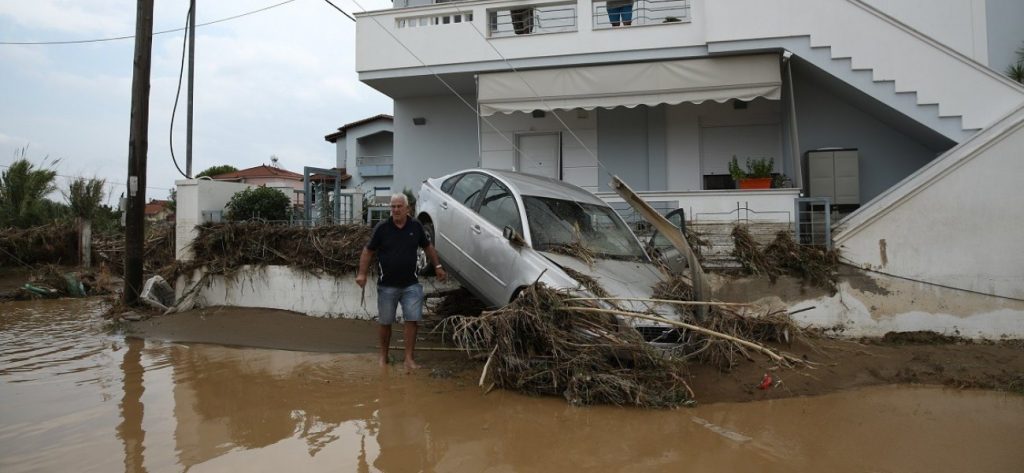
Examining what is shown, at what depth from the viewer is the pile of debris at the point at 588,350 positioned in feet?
14.9

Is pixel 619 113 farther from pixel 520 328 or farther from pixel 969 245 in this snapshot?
pixel 520 328

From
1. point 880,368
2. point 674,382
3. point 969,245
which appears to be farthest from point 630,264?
point 969,245

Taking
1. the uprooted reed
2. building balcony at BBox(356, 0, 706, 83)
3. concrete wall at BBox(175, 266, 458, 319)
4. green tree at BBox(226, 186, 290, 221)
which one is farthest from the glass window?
building balcony at BBox(356, 0, 706, 83)

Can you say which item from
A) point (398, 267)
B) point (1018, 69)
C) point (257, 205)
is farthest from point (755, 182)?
point (257, 205)

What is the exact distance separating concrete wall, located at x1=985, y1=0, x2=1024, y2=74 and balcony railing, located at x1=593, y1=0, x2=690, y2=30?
5299mm

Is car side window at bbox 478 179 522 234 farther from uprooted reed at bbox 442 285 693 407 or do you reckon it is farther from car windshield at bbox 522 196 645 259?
uprooted reed at bbox 442 285 693 407

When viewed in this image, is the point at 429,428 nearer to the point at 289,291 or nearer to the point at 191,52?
the point at 289,291

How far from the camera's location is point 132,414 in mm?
4273

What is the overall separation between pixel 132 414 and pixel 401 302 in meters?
2.30

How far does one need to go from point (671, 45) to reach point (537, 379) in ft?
25.1

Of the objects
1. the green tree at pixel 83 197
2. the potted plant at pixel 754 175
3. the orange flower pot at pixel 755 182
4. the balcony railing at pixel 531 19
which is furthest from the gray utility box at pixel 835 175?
the green tree at pixel 83 197

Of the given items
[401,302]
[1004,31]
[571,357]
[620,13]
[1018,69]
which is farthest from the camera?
[620,13]

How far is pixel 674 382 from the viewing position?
4590 millimetres

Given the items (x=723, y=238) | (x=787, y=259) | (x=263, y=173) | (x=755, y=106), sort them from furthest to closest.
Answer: (x=263, y=173) < (x=755, y=106) < (x=723, y=238) < (x=787, y=259)
